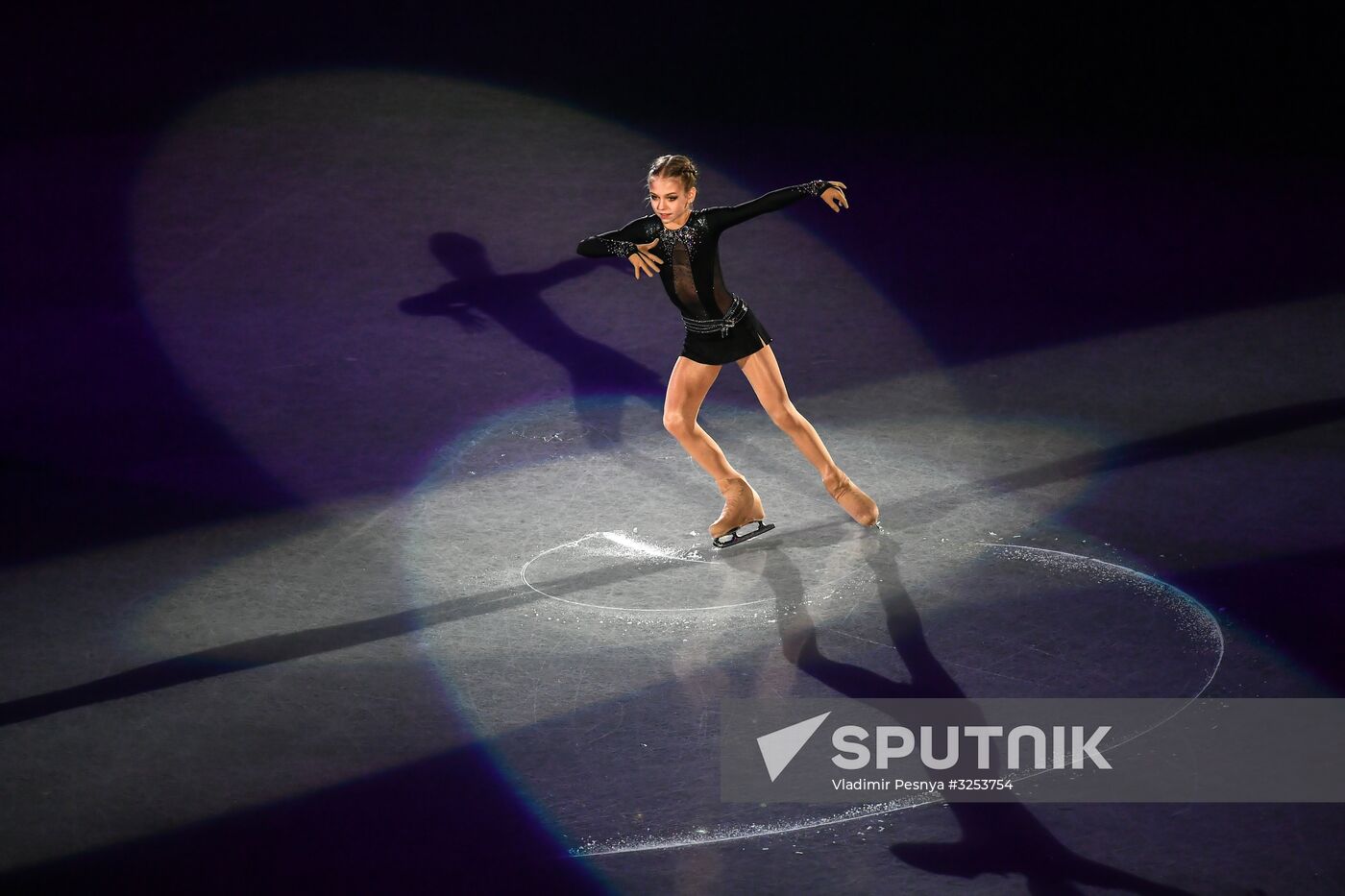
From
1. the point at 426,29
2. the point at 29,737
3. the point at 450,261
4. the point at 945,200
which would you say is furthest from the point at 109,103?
the point at 29,737

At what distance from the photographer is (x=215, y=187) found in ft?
36.6

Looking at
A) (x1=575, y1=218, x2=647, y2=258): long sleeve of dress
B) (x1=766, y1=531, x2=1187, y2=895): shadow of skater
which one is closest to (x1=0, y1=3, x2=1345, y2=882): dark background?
(x1=766, y1=531, x2=1187, y2=895): shadow of skater

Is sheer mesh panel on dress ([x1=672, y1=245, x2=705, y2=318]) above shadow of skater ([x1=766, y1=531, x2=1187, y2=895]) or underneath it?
above

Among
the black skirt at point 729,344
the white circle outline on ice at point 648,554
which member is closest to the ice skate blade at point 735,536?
the white circle outline on ice at point 648,554

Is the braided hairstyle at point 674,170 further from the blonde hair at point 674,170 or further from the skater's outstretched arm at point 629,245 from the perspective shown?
the skater's outstretched arm at point 629,245

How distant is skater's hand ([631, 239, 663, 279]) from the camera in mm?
6695

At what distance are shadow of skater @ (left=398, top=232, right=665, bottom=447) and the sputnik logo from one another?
8.94 ft

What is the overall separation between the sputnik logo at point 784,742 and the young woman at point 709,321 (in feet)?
5.01

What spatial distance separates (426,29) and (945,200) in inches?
205

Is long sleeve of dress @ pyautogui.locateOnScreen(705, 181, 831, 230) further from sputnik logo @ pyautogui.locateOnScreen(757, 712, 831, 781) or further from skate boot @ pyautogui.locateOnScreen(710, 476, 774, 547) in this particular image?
sputnik logo @ pyautogui.locateOnScreen(757, 712, 831, 781)

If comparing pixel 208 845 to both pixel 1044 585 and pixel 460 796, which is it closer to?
pixel 460 796

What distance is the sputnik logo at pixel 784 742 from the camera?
542cm
